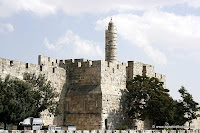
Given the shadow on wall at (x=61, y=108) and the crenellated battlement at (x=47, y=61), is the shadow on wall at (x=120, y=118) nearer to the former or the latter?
the shadow on wall at (x=61, y=108)

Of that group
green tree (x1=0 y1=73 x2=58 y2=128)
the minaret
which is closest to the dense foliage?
the minaret

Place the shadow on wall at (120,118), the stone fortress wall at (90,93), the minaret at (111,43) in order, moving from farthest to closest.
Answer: the minaret at (111,43) < the shadow on wall at (120,118) < the stone fortress wall at (90,93)

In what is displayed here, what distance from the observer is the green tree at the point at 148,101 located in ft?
76.1

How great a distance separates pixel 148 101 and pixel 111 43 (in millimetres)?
5496

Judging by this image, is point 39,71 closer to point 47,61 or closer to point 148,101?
point 47,61

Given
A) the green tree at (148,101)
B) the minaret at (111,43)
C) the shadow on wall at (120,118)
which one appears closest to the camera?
the shadow on wall at (120,118)

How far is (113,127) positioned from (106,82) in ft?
7.98

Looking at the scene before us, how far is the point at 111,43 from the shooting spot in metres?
27.2

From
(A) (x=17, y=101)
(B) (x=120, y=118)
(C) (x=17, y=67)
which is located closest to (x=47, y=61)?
(C) (x=17, y=67)

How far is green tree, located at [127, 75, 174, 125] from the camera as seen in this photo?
23188 millimetres

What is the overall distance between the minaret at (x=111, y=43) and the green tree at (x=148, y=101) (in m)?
3.02

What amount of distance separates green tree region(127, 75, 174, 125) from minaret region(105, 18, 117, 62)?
3.02 meters

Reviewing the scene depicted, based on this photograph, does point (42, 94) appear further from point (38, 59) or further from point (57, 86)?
point (38, 59)

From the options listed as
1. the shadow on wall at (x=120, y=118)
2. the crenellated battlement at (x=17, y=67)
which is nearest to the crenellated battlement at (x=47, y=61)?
the crenellated battlement at (x=17, y=67)
